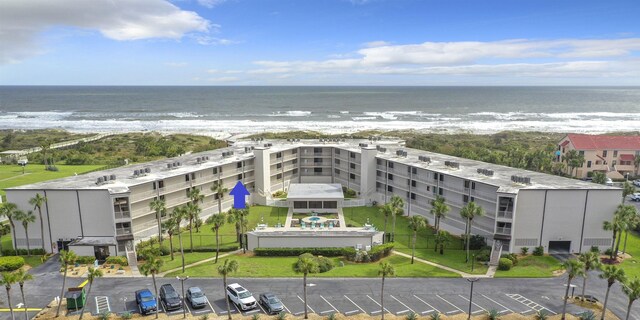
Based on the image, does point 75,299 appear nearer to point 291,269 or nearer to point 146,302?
point 146,302

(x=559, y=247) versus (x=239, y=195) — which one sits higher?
(x=239, y=195)

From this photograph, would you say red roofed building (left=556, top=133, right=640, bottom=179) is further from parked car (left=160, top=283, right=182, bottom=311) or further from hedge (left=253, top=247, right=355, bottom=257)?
parked car (left=160, top=283, right=182, bottom=311)

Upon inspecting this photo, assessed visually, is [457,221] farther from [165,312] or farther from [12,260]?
[12,260]

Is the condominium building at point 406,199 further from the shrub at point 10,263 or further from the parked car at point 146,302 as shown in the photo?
the parked car at point 146,302

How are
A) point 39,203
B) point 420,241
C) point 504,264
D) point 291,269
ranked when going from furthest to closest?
point 420,241, point 39,203, point 291,269, point 504,264

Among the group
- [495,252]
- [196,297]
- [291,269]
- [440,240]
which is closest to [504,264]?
[495,252]

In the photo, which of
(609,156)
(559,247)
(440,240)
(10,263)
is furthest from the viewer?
(609,156)

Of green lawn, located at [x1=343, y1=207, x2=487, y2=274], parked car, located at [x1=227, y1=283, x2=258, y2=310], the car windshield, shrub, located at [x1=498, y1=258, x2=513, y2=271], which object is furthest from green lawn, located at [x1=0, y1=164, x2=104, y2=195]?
shrub, located at [x1=498, y1=258, x2=513, y2=271]
